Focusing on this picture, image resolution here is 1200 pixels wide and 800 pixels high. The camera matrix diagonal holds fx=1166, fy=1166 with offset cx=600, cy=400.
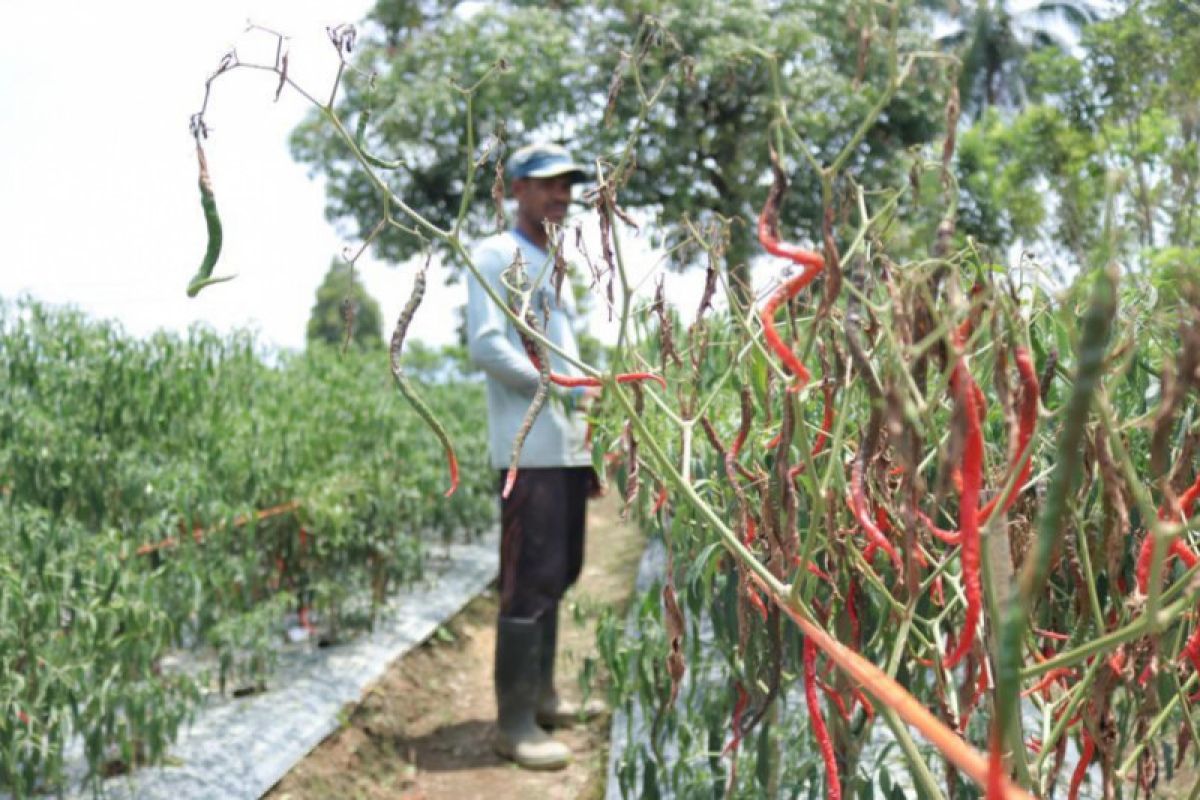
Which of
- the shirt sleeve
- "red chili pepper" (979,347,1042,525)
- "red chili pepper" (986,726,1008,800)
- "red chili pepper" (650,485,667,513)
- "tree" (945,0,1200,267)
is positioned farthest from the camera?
"tree" (945,0,1200,267)

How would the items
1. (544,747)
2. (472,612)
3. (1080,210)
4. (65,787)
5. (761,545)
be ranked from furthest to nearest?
(1080,210), (472,612), (544,747), (65,787), (761,545)

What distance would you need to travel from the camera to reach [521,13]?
1258cm

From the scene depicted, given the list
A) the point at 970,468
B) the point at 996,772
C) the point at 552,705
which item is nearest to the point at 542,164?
the point at 552,705

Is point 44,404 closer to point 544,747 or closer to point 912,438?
point 544,747

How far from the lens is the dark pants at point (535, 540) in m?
3.30

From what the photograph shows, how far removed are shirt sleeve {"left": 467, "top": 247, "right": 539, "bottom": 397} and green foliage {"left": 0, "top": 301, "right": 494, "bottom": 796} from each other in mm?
932

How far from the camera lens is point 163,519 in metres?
3.29

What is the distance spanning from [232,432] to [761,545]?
3029 millimetres

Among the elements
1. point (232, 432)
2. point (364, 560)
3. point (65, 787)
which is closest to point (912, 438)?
point (65, 787)

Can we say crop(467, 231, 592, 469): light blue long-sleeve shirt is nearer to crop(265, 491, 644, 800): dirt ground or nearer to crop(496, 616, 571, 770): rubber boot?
crop(265, 491, 644, 800): dirt ground

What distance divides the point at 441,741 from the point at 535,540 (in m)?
0.97

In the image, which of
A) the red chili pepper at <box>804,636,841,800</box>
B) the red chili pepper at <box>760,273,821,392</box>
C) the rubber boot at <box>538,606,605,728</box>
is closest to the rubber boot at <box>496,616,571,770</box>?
the rubber boot at <box>538,606,605,728</box>

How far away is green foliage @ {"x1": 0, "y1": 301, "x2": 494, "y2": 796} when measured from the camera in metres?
2.53

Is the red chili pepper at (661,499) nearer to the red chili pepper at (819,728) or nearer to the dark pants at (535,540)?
the red chili pepper at (819,728)
